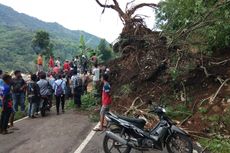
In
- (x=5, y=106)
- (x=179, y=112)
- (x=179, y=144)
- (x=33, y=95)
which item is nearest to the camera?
(x=179, y=144)

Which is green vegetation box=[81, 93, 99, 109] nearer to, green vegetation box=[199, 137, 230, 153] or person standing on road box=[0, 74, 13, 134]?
person standing on road box=[0, 74, 13, 134]

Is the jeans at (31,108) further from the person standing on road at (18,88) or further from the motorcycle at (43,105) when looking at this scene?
the person standing on road at (18,88)

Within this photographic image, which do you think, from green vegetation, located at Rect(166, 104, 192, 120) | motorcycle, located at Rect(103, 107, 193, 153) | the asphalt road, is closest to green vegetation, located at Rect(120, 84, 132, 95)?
the asphalt road

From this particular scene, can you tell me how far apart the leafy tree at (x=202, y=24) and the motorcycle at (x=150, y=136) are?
5.33 m

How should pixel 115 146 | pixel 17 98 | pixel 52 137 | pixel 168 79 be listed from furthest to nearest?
pixel 17 98 < pixel 168 79 < pixel 52 137 < pixel 115 146

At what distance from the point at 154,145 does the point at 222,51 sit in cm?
852

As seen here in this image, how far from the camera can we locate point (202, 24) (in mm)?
13242

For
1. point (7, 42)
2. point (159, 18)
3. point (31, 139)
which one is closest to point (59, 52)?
point (7, 42)

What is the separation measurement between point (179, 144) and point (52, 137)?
424 cm

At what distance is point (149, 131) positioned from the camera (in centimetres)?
920

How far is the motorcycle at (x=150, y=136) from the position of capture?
8.94m

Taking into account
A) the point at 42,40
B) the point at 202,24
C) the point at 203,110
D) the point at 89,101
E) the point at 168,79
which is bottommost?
the point at 89,101

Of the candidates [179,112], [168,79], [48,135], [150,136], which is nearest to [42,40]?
[168,79]

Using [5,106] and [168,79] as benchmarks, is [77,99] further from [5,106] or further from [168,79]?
[5,106]
